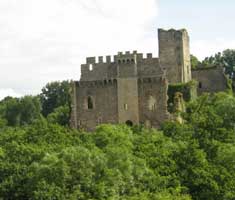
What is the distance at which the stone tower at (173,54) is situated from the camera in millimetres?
71000

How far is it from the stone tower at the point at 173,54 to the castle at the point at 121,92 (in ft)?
5.52

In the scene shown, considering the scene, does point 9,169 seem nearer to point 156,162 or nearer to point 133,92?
point 156,162

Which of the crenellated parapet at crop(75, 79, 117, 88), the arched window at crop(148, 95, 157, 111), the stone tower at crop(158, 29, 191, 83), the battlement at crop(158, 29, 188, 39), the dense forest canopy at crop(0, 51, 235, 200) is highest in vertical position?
the battlement at crop(158, 29, 188, 39)

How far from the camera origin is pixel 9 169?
1823 inches

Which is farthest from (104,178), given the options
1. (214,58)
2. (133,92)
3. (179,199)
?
(214,58)

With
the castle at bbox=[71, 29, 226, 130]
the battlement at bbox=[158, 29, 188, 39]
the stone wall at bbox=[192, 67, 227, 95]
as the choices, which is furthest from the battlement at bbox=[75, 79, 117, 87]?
the stone wall at bbox=[192, 67, 227, 95]

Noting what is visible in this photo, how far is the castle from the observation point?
217 feet

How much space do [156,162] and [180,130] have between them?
8.59m

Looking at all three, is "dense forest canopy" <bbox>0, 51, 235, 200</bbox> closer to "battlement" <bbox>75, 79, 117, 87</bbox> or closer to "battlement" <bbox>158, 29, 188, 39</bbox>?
"battlement" <bbox>75, 79, 117, 87</bbox>

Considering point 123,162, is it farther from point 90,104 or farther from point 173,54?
point 173,54

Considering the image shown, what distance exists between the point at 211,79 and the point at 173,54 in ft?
19.6

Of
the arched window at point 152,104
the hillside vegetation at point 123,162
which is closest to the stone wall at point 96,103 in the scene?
the arched window at point 152,104

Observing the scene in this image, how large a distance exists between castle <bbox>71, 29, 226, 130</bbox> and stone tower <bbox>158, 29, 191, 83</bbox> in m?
1.68

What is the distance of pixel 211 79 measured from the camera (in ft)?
246
